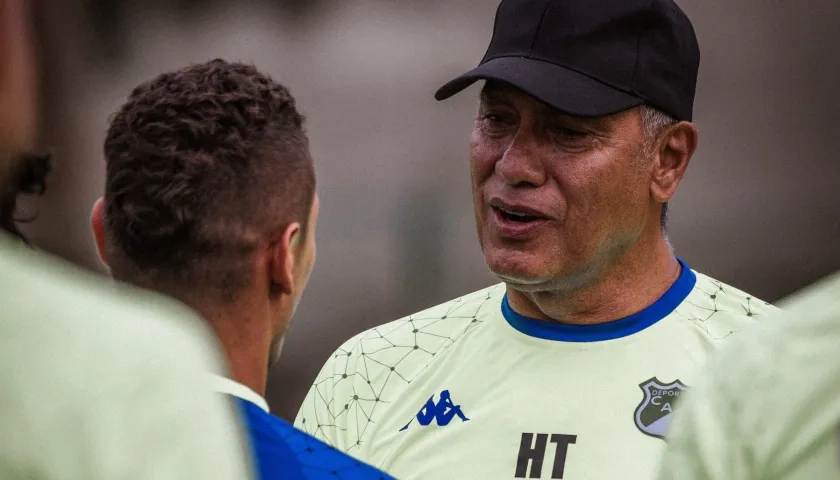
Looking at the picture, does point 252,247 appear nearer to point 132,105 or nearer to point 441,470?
point 132,105

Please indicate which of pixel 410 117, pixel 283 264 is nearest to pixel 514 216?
pixel 283 264

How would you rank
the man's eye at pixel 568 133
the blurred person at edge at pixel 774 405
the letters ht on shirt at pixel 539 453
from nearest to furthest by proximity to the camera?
the blurred person at edge at pixel 774 405 → the letters ht on shirt at pixel 539 453 → the man's eye at pixel 568 133

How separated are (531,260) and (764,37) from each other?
13.3ft

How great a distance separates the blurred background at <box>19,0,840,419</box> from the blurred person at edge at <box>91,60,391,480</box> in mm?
4086

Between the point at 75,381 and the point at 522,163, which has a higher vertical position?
the point at 75,381

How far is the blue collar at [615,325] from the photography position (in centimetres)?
287

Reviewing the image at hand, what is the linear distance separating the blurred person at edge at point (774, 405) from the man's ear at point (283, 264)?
85 centimetres

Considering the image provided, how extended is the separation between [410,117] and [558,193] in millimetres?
3694

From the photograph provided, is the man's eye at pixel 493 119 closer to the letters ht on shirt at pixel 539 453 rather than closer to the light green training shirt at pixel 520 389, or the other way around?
the light green training shirt at pixel 520 389

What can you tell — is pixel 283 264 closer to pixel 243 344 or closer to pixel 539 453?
pixel 243 344

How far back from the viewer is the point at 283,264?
6.76 feet

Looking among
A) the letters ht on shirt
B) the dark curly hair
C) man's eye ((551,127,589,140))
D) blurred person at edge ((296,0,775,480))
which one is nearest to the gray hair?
blurred person at edge ((296,0,775,480))

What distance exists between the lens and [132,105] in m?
2.14

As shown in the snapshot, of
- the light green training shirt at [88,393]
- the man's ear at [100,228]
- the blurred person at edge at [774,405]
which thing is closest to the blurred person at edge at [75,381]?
the light green training shirt at [88,393]
